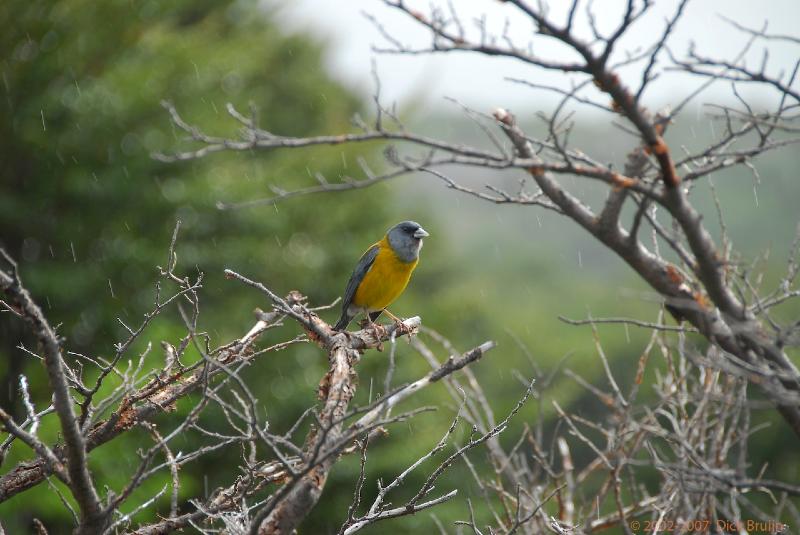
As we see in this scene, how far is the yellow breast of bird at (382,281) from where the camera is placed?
5.91 metres

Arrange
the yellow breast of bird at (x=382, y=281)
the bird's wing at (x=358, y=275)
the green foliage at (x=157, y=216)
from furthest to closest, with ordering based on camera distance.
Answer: the green foliage at (x=157, y=216) → the bird's wing at (x=358, y=275) → the yellow breast of bird at (x=382, y=281)

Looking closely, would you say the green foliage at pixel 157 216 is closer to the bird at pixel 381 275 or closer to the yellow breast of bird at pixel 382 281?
the bird at pixel 381 275

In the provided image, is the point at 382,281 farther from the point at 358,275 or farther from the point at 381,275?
the point at 358,275

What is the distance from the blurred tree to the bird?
688 cm

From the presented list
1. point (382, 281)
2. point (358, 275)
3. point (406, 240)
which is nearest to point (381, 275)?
point (382, 281)

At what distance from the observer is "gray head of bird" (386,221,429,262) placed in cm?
606

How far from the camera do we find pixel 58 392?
2.14 metres

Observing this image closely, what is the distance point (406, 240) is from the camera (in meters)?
6.14

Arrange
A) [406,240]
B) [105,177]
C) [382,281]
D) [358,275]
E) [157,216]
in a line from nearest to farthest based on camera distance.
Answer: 1. [382,281]
2. [358,275]
3. [406,240]
4. [105,177]
5. [157,216]

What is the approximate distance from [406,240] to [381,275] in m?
0.40

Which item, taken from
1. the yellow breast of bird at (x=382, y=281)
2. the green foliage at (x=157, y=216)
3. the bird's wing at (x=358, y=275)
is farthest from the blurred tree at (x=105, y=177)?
the yellow breast of bird at (x=382, y=281)

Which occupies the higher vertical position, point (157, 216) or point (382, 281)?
point (157, 216)

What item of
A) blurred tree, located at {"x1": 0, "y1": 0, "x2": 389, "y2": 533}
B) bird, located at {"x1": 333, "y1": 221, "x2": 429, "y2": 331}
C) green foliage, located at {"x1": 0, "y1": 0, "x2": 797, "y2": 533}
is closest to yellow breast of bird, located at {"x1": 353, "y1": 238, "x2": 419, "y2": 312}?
bird, located at {"x1": 333, "y1": 221, "x2": 429, "y2": 331}

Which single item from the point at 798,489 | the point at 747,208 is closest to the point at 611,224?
the point at 798,489
